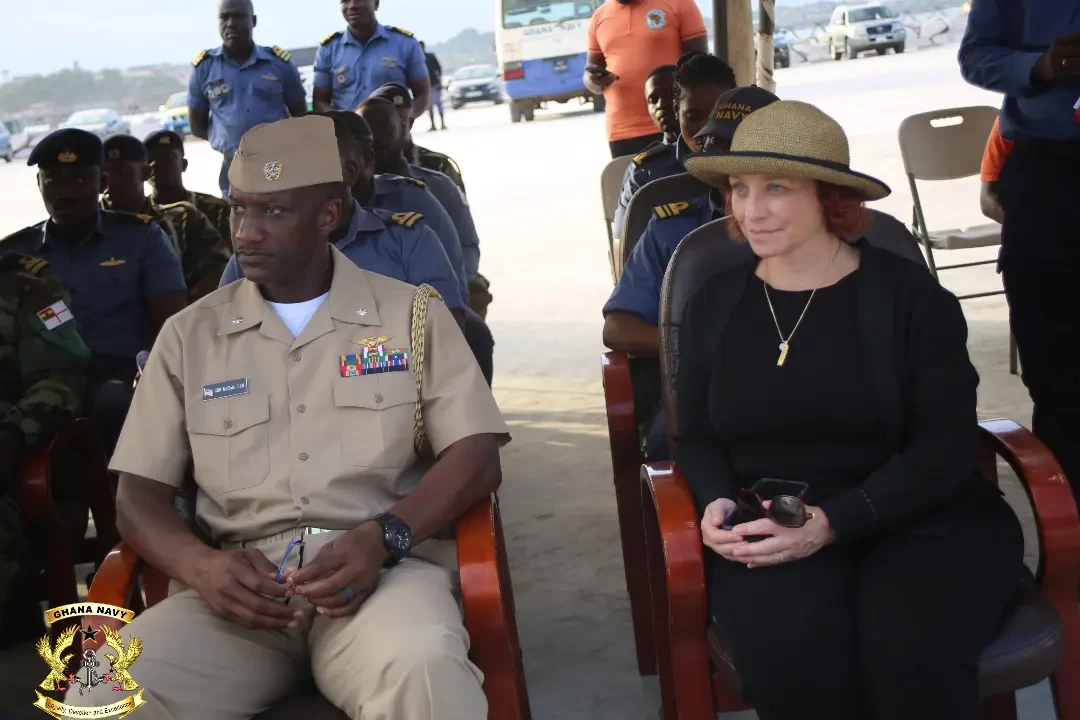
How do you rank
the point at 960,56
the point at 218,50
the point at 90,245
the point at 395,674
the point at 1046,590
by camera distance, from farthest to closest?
the point at 218,50
the point at 90,245
the point at 960,56
the point at 1046,590
the point at 395,674

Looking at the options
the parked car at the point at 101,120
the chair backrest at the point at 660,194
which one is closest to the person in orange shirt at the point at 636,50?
the chair backrest at the point at 660,194

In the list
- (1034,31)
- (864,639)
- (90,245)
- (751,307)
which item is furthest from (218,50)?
(864,639)

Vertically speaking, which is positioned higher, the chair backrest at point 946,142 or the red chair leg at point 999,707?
the chair backrest at point 946,142

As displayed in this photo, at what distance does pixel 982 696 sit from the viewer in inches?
78.2

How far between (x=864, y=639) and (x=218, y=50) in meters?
5.89

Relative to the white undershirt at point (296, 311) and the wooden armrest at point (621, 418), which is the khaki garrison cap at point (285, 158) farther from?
the wooden armrest at point (621, 418)

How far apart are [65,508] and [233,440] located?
4.42ft

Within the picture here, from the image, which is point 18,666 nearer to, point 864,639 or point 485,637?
point 485,637

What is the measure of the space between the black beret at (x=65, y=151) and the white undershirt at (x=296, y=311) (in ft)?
5.94

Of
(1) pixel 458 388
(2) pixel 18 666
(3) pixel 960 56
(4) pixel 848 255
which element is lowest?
(2) pixel 18 666

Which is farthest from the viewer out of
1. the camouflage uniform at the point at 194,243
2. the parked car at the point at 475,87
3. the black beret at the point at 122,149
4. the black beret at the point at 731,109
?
the parked car at the point at 475,87

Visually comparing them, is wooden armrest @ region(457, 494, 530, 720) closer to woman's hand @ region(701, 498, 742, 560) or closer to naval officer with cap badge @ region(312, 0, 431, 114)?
woman's hand @ region(701, 498, 742, 560)

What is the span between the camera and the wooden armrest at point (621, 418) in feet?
10.0

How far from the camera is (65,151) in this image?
3871 millimetres
